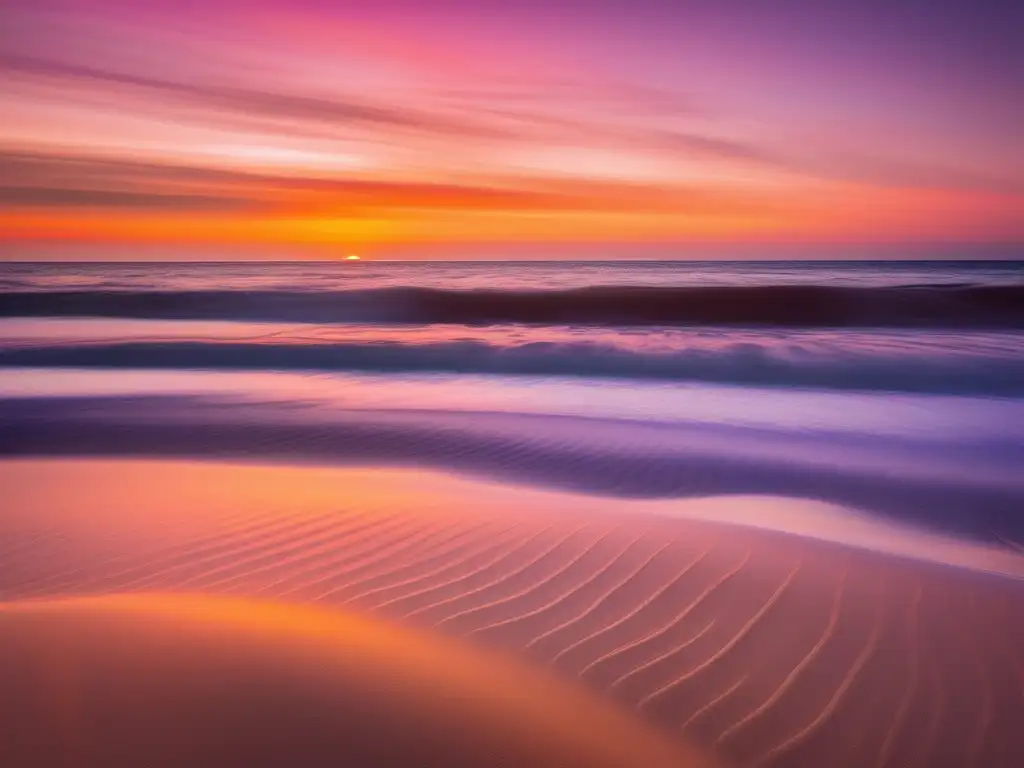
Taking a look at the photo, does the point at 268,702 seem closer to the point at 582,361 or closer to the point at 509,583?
the point at 509,583

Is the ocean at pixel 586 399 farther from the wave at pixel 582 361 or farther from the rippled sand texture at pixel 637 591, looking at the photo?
the rippled sand texture at pixel 637 591

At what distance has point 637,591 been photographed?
398cm

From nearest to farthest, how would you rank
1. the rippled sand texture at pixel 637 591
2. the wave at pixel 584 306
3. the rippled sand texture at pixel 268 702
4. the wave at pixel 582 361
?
the rippled sand texture at pixel 268 702, the rippled sand texture at pixel 637 591, the wave at pixel 582 361, the wave at pixel 584 306

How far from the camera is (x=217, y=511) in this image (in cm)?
538

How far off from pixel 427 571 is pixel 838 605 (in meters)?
2.13

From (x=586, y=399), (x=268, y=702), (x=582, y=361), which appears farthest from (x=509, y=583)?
(x=582, y=361)

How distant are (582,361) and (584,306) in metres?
15.1

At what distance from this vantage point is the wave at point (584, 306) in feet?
84.1

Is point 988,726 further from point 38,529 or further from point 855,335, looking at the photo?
point 855,335

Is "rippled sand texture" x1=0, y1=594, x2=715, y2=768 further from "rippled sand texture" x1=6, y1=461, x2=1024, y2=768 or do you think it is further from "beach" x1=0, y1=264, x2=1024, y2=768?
"rippled sand texture" x1=6, y1=461, x2=1024, y2=768

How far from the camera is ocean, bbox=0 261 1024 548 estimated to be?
711 centimetres

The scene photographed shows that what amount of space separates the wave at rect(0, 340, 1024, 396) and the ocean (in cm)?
9

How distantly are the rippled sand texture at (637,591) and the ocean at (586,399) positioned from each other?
144 cm

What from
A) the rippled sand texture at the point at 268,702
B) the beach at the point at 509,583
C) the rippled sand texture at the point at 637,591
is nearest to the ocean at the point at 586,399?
the beach at the point at 509,583
